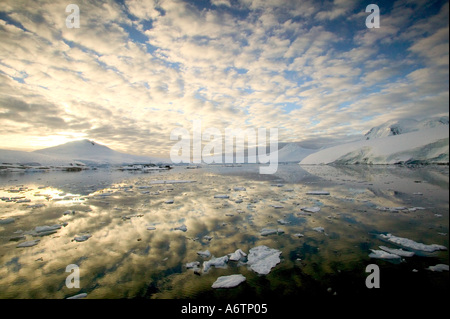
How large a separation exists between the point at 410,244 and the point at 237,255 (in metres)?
4.06

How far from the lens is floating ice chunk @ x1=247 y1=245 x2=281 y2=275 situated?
11.0 ft

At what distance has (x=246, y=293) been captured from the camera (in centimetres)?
276

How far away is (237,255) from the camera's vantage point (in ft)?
12.8

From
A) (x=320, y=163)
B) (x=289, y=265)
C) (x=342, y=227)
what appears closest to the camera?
(x=289, y=265)

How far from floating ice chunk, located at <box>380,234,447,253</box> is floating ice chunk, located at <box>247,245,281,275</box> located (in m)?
2.97

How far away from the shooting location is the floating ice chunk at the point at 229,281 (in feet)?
9.62

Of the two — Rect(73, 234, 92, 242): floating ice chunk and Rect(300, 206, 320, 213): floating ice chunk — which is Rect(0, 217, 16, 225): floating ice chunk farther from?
Rect(300, 206, 320, 213): floating ice chunk

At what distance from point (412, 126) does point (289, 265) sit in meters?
65.4

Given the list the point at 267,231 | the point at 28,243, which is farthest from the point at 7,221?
the point at 267,231

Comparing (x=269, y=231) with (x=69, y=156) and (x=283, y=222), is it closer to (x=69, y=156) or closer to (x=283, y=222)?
(x=283, y=222)

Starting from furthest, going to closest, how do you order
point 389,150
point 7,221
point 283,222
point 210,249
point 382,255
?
point 389,150, point 7,221, point 283,222, point 210,249, point 382,255

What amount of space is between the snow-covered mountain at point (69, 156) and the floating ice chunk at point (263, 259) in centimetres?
8240
